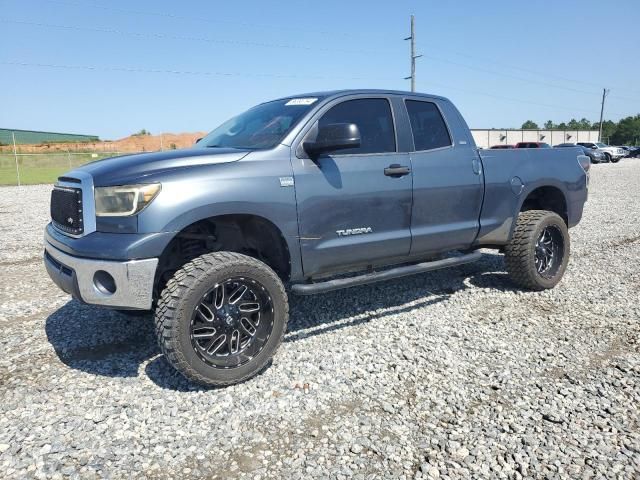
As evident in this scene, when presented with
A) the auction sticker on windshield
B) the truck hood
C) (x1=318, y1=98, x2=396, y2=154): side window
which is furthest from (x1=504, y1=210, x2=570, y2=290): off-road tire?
the truck hood

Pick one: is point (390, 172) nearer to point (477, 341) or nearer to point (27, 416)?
point (477, 341)

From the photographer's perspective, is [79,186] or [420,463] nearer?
[420,463]

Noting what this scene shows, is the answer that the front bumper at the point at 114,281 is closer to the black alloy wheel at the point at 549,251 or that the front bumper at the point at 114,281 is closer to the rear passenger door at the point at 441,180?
the rear passenger door at the point at 441,180

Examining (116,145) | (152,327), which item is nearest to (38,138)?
(116,145)

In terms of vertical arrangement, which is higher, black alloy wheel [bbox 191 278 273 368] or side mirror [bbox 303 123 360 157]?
side mirror [bbox 303 123 360 157]

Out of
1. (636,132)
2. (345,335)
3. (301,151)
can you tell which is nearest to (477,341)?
(345,335)

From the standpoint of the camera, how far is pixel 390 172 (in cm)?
387

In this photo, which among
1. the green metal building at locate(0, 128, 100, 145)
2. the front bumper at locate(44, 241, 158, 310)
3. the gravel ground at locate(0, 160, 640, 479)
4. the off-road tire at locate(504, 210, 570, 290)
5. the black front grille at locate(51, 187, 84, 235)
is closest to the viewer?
the gravel ground at locate(0, 160, 640, 479)

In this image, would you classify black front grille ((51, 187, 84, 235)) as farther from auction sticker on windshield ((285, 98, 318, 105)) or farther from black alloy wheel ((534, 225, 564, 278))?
black alloy wheel ((534, 225, 564, 278))

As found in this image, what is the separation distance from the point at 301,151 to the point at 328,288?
1.04m

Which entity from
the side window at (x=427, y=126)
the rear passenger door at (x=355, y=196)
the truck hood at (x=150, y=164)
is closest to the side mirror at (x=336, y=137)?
the rear passenger door at (x=355, y=196)

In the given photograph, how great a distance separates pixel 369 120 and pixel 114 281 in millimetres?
2378

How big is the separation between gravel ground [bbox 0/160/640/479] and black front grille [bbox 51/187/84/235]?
1035 millimetres

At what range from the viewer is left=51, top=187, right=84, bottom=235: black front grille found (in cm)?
310
